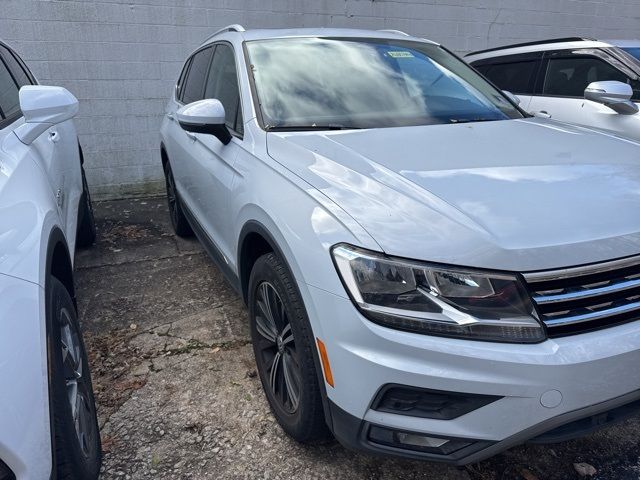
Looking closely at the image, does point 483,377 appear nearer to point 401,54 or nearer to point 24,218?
point 24,218

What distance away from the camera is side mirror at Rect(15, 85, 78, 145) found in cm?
226

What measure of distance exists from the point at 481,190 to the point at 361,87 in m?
1.27

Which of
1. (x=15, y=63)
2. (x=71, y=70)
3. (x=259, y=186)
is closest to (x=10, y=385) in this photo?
(x=259, y=186)

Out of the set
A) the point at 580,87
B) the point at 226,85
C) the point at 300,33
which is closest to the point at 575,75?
the point at 580,87

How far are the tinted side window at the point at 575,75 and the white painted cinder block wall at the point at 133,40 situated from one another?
8.09 feet

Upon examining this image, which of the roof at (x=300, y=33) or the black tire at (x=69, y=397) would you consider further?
the roof at (x=300, y=33)

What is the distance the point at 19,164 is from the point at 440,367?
1816 millimetres

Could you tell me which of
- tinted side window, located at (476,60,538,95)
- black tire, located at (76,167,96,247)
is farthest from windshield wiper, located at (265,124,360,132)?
tinted side window, located at (476,60,538,95)

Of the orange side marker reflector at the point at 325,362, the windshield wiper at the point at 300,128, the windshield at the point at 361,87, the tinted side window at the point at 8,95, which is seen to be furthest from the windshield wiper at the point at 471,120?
the tinted side window at the point at 8,95

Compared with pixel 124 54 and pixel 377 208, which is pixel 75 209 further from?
pixel 124 54

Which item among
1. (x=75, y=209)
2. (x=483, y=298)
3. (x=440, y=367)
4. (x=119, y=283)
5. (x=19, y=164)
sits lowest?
(x=119, y=283)

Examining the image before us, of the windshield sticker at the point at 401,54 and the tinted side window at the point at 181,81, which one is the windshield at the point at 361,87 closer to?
the windshield sticker at the point at 401,54

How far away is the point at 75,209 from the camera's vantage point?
11.3 ft

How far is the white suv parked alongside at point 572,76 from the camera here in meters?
4.30
